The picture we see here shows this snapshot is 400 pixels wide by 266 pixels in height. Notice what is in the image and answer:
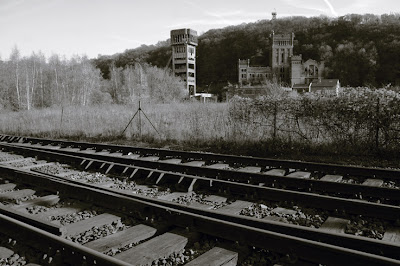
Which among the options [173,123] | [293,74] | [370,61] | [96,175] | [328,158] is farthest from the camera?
[293,74]

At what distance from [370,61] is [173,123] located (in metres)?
104

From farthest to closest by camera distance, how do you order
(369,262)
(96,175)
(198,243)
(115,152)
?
(115,152) → (96,175) → (198,243) → (369,262)

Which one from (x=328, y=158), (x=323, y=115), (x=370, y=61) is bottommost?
(x=328, y=158)

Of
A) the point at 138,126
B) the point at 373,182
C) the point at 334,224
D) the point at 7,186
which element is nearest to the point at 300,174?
the point at 373,182

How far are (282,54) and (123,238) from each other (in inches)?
5947

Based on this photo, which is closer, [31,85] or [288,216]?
[288,216]

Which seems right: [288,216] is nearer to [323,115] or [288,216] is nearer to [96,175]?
[96,175]

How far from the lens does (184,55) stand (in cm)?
13412

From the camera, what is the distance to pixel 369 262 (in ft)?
10.1

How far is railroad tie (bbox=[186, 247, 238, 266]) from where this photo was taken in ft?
11.3

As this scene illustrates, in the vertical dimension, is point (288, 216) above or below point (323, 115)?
below

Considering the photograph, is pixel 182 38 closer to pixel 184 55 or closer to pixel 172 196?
pixel 184 55

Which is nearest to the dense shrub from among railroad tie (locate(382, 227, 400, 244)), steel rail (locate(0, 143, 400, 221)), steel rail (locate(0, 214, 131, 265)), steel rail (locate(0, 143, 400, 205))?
steel rail (locate(0, 143, 400, 205))

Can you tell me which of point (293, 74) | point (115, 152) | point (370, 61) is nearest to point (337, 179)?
point (115, 152)
